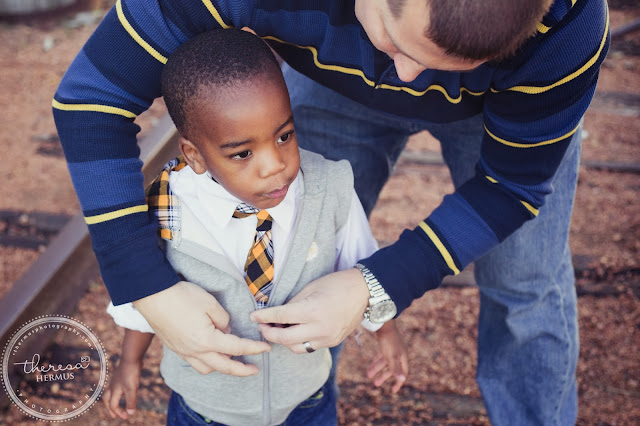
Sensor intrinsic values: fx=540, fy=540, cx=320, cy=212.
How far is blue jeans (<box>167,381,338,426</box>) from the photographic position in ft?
5.13

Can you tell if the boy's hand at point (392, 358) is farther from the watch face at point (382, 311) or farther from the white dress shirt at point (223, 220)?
the white dress shirt at point (223, 220)

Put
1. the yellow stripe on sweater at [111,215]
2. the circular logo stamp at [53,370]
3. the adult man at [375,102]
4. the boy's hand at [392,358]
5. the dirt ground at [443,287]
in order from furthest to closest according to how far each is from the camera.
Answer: the dirt ground at [443,287], the circular logo stamp at [53,370], the boy's hand at [392,358], the yellow stripe on sweater at [111,215], the adult man at [375,102]

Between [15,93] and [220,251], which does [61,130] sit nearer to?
[220,251]

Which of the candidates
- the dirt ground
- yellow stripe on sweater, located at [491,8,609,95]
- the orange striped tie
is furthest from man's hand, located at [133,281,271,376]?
yellow stripe on sweater, located at [491,8,609,95]

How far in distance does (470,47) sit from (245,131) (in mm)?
490

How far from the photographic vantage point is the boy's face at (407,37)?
36.4 inches

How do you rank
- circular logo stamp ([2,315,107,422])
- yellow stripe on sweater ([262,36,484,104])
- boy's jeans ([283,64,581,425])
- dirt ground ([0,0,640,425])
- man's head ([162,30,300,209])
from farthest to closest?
dirt ground ([0,0,640,425]) → circular logo stamp ([2,315,107,422]) → boy's jeans ([283,64,581,425]) → yellow stripe on sweater ([262,36,484,104]) → man's head ([162,30,300,209])

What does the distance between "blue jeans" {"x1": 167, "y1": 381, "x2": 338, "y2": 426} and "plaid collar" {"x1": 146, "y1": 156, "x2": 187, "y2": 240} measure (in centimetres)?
58

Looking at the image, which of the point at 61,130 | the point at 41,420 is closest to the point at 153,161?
the point at 41,420

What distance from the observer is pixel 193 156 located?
4.16 feet

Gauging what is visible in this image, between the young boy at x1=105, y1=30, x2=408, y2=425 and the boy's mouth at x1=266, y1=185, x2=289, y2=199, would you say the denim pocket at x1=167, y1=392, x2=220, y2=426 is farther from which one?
the boy's mouth at x1=266, y1=185, x2=289, y2=199

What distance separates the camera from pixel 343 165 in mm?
1432

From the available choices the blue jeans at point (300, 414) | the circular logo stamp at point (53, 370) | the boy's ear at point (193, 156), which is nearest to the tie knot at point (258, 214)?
the boy's ear at point (193, 156)

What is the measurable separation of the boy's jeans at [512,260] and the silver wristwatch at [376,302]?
55 cm
